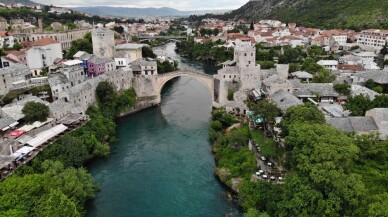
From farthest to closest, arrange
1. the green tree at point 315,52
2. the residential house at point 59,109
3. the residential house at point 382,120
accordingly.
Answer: the green tree at point 315,52, the residential house at point 59,109, the residential house at point 382,120

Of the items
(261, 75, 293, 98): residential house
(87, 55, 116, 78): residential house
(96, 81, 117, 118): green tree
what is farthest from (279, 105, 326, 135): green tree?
(87, 55, 116, 78): residential house

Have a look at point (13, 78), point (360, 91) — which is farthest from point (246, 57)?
point (13, 78)

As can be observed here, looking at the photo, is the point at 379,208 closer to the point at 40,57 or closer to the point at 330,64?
the point at 330,64

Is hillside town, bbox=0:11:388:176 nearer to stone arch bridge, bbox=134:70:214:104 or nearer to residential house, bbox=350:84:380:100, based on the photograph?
residential house, bbox=350:84:380:100

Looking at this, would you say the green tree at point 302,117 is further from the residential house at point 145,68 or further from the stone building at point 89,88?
the residential house at point 145,68

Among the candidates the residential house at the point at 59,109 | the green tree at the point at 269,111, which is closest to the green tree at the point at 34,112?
the residential house at the point at 59,109

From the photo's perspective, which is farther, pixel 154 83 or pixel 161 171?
pixel 154 83

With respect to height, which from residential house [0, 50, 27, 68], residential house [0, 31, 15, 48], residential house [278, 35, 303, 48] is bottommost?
residential house [0, 50, 27, 68]
